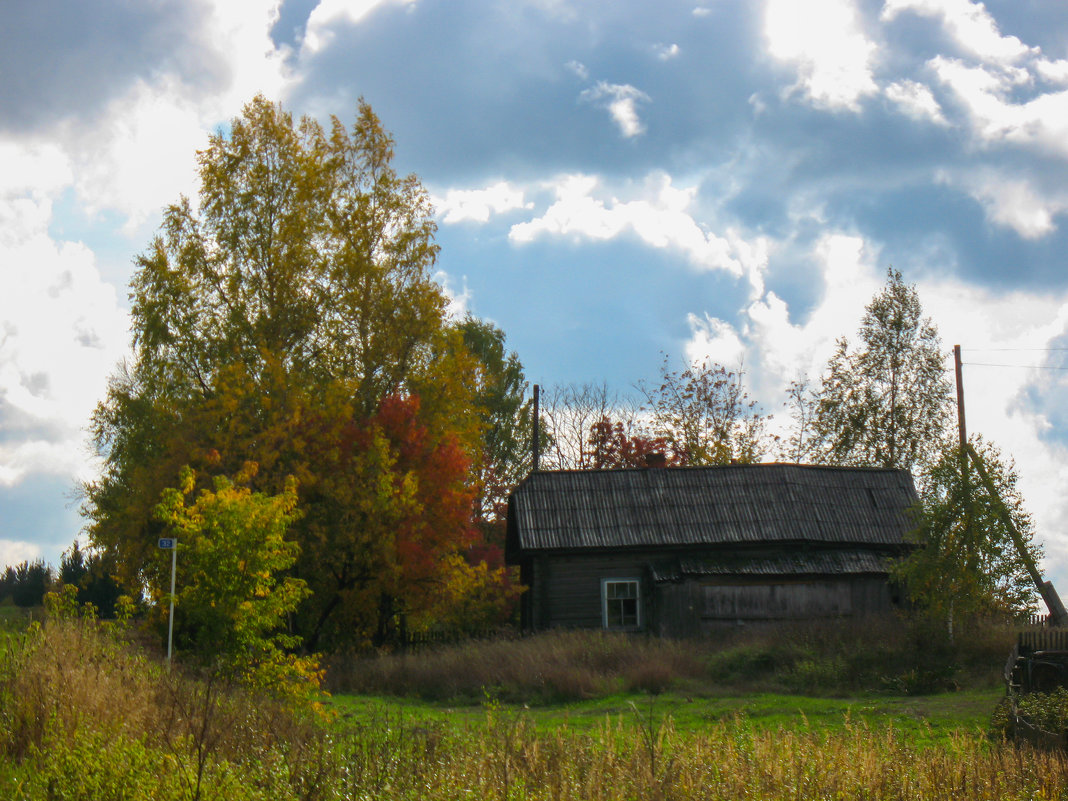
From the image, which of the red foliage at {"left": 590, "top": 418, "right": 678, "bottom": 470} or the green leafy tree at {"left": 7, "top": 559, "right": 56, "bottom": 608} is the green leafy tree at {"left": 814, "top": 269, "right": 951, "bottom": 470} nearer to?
the red foliage at {"left": 590, "top": 418, "right": 678, "bottom": 470}

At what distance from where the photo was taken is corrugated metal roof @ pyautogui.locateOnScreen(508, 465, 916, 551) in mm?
26922

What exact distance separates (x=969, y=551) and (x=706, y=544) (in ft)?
23.6

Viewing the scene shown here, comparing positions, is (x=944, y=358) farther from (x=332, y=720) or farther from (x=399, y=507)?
(x=332, y=720)

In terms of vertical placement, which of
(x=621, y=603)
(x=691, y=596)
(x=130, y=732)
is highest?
(x=691, y=596)

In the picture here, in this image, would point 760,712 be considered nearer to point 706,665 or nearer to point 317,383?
point 706,665

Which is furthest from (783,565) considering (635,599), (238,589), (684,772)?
(684,772)

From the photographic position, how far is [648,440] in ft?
145

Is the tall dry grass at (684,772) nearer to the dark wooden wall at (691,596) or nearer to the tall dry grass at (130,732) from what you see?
the tall dry grass at (130,732)

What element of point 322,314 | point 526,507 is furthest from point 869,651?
point 322,314

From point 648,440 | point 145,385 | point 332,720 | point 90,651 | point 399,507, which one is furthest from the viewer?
point 648,440

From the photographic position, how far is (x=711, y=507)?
2786 cm

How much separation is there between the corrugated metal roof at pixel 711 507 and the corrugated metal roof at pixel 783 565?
40 cm

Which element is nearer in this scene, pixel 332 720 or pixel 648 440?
pixel 332 720

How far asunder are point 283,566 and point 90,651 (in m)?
3.39
